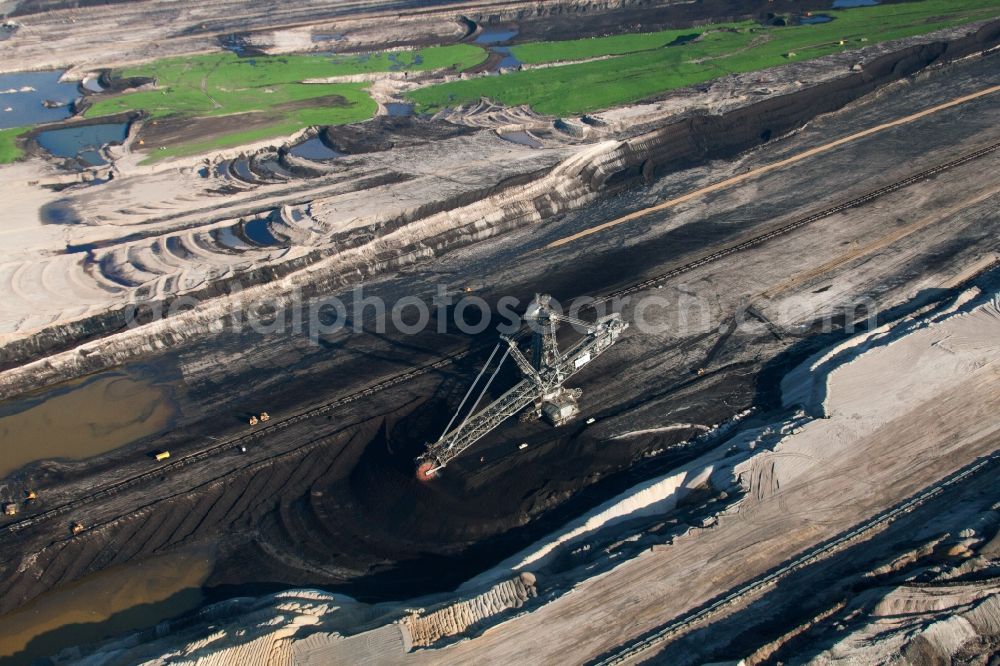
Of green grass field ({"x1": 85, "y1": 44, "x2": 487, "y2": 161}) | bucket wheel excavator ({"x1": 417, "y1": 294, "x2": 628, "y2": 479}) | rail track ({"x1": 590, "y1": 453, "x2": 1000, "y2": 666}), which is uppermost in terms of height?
green grass field ({"x1": 85, "y1": 44, "x2": 487, "y2": 161})

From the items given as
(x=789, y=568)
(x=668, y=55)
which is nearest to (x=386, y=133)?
(x=668, y=55)

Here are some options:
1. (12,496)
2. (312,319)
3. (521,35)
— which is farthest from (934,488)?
(521,35)

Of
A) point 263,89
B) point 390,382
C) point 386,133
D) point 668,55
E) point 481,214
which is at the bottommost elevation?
point 390,382

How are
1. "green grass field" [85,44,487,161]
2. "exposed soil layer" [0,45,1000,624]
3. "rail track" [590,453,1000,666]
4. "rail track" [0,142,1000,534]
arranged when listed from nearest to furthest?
1. "rail track" [590,453,1000,666]
2. "exposed soil layer" [0,45,1000,624]
3. "rail track" [0,142,1000,534]
4. "green grass field" [85,44,487,161]

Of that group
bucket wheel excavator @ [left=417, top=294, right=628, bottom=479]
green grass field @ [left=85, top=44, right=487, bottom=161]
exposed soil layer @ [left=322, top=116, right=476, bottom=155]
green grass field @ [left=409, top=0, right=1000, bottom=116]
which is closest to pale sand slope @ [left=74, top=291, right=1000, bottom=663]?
bucket wheel excavator @ [left=417, top=294, right=628, bottom=479]

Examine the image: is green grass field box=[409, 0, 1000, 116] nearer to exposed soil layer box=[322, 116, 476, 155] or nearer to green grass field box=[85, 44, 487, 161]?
exposed soil layer box=[322, 116, 476, 155]

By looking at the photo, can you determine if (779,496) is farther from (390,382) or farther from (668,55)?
(668,55)

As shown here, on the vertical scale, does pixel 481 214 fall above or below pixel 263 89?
below

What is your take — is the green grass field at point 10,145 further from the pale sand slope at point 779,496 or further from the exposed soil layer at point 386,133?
the pale sand slope at point 779,496
